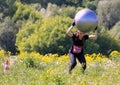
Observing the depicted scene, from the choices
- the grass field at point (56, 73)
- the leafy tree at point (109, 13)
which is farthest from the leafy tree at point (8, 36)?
the grass field at point (56, 73)

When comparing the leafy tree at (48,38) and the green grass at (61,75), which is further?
the leafy tree at (48,38)

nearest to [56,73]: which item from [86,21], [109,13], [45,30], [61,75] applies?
[61,75]

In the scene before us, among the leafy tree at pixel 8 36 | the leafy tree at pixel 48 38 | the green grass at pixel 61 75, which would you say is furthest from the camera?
the leafy tree at pixel 8 36

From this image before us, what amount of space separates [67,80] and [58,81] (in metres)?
1.36

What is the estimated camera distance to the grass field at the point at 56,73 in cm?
954

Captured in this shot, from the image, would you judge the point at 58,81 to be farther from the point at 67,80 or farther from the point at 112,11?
the point at 112,11

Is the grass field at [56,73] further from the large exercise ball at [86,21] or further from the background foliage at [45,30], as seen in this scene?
the background foliage at [45,30]

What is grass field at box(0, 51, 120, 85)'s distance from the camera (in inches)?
376

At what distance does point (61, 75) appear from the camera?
35.2 feet

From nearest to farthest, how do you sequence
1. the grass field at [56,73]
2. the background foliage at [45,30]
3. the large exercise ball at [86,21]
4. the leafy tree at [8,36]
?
the grass field at [56,73] < the large exercise ball at [86,21] < the background foliage at [45,30] < the leafy tree at [8,36]

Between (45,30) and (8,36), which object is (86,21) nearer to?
(45,30)

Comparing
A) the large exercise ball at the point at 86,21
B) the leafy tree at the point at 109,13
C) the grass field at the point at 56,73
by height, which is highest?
the large exercise ball at the point at 86,21

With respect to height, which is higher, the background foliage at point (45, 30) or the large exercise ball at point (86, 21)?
the large exercise ball at point (86, 21)

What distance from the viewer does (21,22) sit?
87312 mm
